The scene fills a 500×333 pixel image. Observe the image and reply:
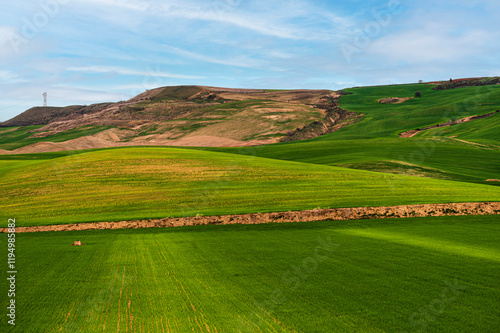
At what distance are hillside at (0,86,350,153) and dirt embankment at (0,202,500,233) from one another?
244 feet

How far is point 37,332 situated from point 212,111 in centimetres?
12867

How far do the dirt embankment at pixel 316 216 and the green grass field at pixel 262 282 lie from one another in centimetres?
256

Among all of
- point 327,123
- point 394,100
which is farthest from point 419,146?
point 394,100

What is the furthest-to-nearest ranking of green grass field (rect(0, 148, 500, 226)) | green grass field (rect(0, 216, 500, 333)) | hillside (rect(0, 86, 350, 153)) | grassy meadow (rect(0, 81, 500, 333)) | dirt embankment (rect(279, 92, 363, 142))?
hillside (rect(0, 86, 350, 153)) < dirt embankment (rect(279, 92, 363, 142)) < green grass field (rect(0, 148, 500, 226)) < grassy meadow (rect(0, 81, 500, 333)) < green grass field (rect(0, 216, 500, 333))

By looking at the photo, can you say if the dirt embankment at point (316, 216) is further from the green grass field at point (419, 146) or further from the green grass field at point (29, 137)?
the green grass field at point (29, 137)

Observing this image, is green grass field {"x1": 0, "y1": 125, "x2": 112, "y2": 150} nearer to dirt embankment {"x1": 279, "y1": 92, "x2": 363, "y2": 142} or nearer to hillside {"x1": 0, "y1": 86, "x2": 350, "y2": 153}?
hillside {"x1": 0, "y1": 86, "x2": 350, "y2": 153}

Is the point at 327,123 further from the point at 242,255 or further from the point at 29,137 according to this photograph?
the point at 29,137

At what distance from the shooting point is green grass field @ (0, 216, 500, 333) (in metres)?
11.0

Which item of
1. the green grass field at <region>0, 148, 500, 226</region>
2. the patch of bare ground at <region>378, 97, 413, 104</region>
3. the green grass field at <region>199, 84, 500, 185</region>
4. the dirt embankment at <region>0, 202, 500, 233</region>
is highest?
the patch of bare ground at <region>378, 97, 413, 104</region>

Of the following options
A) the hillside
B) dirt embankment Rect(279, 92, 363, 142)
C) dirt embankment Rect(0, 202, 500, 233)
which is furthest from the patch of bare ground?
dirt embankment Rect(0, 202, 500, 233)

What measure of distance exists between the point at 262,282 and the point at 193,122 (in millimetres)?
115275

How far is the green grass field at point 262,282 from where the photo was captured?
11031 mm

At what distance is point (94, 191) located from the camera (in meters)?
33.9

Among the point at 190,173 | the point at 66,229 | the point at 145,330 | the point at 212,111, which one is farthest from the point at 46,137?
the point at 145,330
